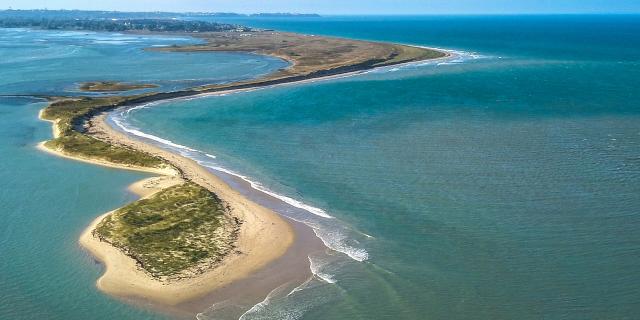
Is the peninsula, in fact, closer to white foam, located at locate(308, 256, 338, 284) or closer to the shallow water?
white foam, located at locate(308, 256, 338, 284)

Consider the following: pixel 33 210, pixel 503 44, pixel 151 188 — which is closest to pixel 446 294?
pixel 151 188

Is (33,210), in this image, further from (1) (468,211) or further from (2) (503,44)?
(2) (503,44)

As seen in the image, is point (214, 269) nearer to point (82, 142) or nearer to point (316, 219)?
point (316, 219)

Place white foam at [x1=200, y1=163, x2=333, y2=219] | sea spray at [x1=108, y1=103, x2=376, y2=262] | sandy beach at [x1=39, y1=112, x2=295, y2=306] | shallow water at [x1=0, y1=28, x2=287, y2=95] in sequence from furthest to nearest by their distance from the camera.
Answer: shallow water at [x1=0, y1=28, x2=287, y2=95] < white foam at [x1=200, y1=163, x2=333, y2=219] < sea spray at [x1=108, y1=103, x2=376, y2=262] < sandy beach at [x1=39, y1=112, x2=295, y2=306]

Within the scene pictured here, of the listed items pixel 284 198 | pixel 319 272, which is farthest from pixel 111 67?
pixel 319 272

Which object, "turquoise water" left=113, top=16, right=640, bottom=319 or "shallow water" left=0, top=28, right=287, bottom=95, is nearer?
"turquoise water" left=113, top=16, right=640, bottom=319

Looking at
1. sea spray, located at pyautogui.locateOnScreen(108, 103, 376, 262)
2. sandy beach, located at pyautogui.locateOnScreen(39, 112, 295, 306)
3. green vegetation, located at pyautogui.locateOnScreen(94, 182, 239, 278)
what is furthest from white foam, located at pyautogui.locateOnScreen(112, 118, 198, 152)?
green vegetation, located at pyautogui.locateOnScreen(94, 182, 239, 278)
